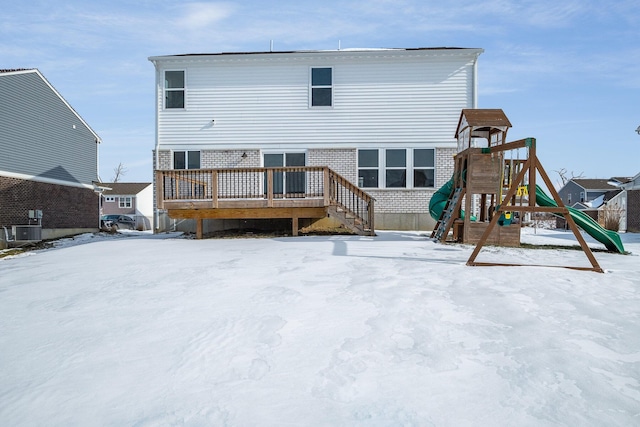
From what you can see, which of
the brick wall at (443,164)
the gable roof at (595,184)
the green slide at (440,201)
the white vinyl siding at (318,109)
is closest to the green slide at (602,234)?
the green slide at (440,201)

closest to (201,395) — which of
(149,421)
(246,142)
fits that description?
(149,421)

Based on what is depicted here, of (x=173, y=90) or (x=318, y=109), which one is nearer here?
(x=318, y=109)

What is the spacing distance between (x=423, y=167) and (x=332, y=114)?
388cm

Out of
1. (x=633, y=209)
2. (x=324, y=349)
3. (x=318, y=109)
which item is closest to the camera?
(x=324, y=349)

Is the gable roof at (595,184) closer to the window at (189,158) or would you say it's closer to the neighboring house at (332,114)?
the neighboring house at (332,114)

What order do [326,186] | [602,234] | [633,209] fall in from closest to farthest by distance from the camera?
[602,234], [326,186], [633,209]

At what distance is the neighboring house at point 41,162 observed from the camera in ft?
53.5

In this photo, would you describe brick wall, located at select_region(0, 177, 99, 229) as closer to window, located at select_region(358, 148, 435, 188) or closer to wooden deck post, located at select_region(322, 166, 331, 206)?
wooden deck post, located at select_region(322, 166, 331, 206)

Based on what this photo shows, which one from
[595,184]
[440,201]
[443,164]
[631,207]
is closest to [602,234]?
[440,201]

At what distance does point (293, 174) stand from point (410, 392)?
12627 millimetres

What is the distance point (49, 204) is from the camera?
18453 mm

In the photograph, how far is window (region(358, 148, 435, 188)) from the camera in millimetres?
15320

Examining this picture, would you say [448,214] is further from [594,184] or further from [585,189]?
[594,184]

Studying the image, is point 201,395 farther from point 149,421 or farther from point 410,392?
point 410,392
